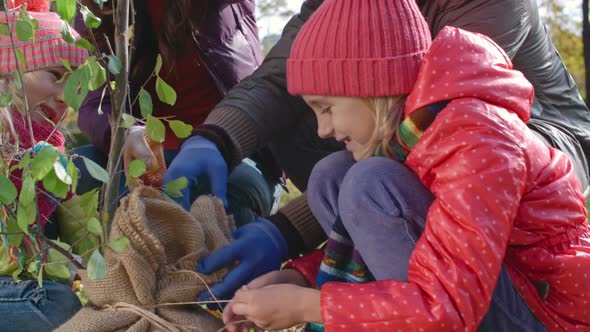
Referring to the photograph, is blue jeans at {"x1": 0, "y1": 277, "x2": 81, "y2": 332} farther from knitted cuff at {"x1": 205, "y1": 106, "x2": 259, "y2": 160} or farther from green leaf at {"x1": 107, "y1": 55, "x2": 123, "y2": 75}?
green leaf at {"x1": 107, "y1": 55, "x2": 123, "y2": 75}

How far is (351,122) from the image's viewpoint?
1762mm

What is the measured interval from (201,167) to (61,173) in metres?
0.75

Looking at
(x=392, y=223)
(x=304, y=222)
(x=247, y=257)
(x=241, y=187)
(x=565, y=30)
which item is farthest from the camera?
(x=565, y=30)

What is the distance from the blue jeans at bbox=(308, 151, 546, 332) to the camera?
1.58 metres

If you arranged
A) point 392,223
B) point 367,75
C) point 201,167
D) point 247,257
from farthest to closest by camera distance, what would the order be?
point 201,167
point 247,257
point 367,75
point 392,223

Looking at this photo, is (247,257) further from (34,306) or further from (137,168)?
(34,306)

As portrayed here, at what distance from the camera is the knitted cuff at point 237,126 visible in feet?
7.46

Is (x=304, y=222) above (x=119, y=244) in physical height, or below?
below

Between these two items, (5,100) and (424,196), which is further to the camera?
(424,196)

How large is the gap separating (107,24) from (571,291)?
149 cm

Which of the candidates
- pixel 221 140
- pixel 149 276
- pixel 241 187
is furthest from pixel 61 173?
pixel 241 187

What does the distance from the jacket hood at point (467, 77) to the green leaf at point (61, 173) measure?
2.15ft

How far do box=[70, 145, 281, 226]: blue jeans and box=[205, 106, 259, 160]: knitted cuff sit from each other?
0.46ft

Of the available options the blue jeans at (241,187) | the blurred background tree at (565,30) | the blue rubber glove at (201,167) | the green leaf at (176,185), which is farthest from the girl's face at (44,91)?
the blurred background tree at (565,30)
